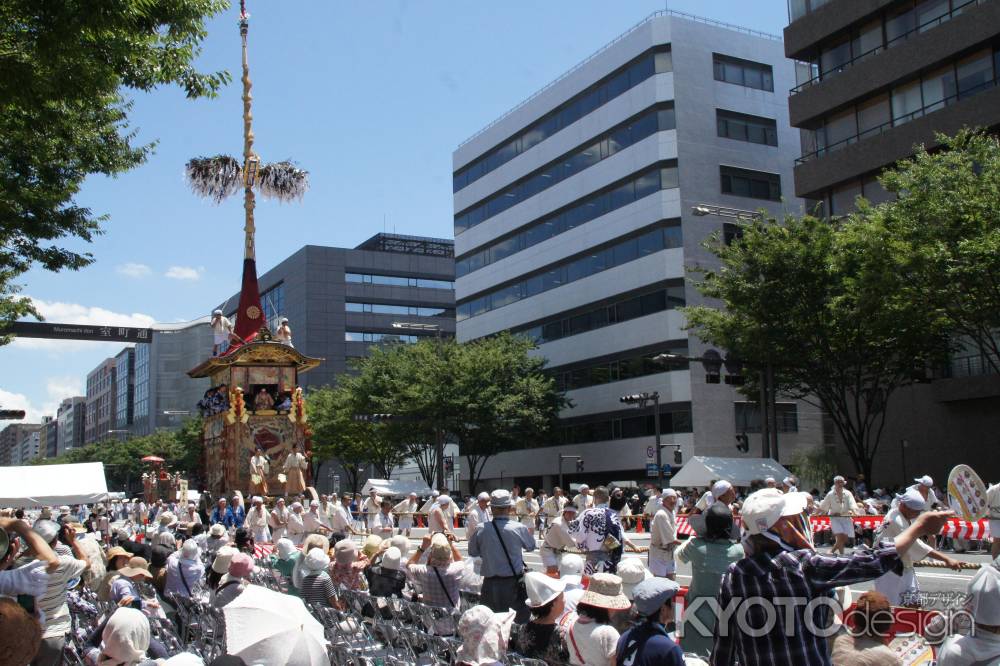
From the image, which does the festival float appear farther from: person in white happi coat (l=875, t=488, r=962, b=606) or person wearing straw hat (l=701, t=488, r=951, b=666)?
person wearing straw hat (l=701, t=488, r=951, b=666)

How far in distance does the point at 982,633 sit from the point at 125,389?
156m

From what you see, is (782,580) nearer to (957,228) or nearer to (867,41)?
(957,228)

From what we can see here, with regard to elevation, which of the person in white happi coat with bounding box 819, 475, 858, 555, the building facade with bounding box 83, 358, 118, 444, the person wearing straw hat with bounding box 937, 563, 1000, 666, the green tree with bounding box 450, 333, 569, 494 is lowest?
the person in white happi coat with bounding box 819, 475, 858, 555

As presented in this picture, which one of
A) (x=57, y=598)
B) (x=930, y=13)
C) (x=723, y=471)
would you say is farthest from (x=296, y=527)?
(x=930, y=13)

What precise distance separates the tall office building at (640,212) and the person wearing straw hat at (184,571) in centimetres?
3879

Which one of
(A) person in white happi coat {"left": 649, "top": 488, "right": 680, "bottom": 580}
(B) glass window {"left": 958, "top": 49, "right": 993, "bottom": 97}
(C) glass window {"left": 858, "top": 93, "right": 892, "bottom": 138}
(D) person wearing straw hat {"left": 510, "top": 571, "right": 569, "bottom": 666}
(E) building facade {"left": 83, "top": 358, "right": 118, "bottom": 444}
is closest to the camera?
(D) person wearing straw hat {"left": 510, "top": 571, "right": 569, "bottom": 666}

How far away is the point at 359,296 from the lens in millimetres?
92688

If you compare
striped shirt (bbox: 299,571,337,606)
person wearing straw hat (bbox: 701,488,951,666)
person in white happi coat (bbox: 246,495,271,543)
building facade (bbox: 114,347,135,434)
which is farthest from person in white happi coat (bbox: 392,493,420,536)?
building facade (bbox: 114,347,135,434)

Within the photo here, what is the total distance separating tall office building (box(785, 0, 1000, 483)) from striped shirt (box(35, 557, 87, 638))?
31677 millimetres

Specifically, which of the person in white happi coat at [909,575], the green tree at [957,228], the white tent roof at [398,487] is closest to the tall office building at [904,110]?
the green tree at [957,228]

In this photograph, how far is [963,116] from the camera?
3253 cm

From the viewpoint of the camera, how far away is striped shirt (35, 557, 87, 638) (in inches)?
290

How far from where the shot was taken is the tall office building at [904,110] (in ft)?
108

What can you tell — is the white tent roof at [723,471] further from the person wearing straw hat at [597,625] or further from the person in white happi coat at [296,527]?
the person wearing straw hat at [597,625]
